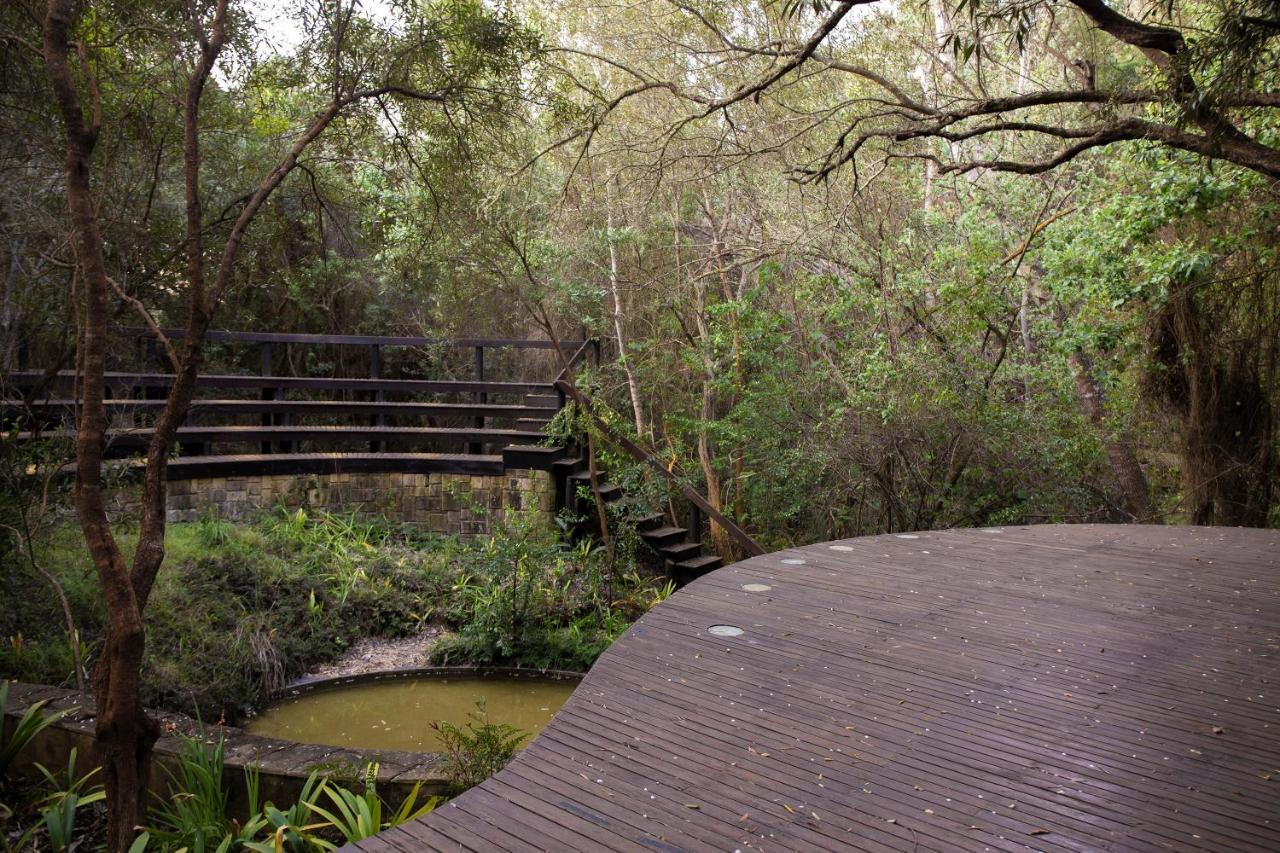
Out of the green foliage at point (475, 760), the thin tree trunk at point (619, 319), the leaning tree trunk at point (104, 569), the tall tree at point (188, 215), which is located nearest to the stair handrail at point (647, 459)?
the thin tree trunk at point (619, 319)

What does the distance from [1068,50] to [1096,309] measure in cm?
446

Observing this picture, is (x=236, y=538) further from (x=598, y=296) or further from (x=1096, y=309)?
(x=1096, y=309)

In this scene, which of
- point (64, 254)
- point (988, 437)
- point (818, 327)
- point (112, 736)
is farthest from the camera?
point (818, 327)

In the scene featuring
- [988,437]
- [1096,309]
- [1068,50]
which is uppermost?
[1068,50]

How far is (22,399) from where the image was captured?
5270 millimetres

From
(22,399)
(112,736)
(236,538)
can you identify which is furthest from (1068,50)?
(112,736)

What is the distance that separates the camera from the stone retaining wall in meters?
8.11

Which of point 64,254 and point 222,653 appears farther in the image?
point 222,653

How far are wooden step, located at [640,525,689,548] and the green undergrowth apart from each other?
0.34 m

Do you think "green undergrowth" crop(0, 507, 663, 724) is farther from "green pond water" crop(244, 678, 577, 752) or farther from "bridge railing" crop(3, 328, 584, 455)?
"bridge railing" crop(3, 328, 584, 455)

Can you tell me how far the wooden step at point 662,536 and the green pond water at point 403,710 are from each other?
67.2 inches

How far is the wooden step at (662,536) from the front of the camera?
790cm

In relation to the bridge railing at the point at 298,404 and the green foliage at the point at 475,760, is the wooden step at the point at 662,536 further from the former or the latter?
the green foliage at the point at 475,760

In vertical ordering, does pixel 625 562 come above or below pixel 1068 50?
below
